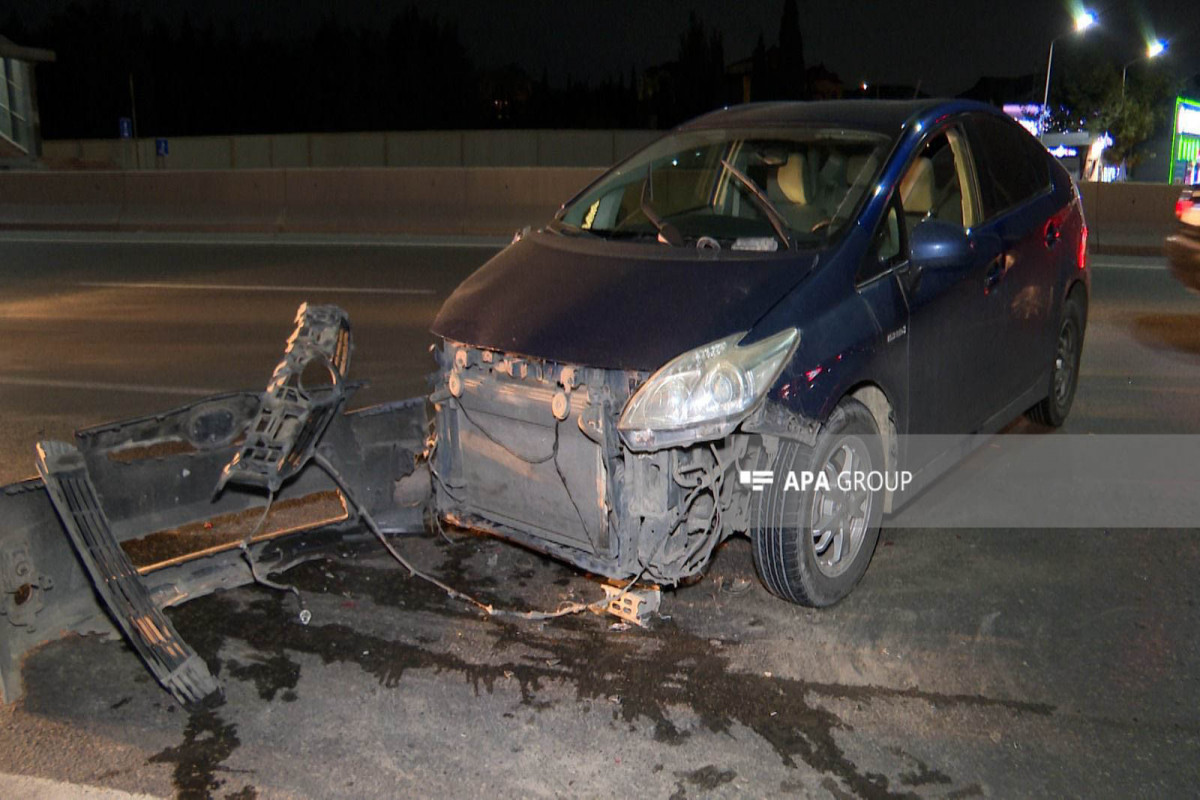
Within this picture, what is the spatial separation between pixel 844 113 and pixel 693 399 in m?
2.09

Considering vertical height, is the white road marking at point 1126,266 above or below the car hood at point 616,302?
below

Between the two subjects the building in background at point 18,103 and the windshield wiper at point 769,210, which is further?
the building in background at point 18,103

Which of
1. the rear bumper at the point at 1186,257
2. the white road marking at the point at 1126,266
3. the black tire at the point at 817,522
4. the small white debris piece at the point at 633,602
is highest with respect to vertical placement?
the rear bumper at the point at 1186,257

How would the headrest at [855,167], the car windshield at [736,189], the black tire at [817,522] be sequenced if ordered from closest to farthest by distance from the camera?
the black tire at [817,522] < the car windshield at [736,189] < the headrest at [855,167]

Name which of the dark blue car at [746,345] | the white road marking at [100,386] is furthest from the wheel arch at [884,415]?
the white road marking at [100,386]

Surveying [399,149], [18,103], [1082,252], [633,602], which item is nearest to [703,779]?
[633,602]

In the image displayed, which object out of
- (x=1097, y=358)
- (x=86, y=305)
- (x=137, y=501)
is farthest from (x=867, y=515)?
(x=86, y=305)

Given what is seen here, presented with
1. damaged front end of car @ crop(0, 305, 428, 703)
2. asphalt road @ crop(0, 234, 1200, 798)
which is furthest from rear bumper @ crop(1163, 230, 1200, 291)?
damaged front end of car @ crop(0, 305, 428, 703)

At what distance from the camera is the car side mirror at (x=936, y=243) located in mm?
4614

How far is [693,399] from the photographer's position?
12.9ft

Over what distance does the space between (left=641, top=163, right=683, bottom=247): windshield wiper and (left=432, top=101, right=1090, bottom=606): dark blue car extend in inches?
0.7

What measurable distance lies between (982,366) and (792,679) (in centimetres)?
204

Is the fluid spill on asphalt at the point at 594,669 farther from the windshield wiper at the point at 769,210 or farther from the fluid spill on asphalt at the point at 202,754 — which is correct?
the windshield wiper at the point at 769,210

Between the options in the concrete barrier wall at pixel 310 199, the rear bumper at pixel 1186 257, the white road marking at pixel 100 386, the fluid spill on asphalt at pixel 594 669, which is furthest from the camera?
the concrete barrier wall at pixel 310 199
